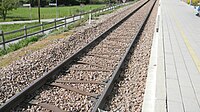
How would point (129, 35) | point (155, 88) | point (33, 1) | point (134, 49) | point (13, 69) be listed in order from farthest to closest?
point (33, 1) → point (129, 35) → point (134, 49) → point (13, 69) → point (155, 88)

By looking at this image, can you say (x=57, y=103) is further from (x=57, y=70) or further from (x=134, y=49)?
(x=134, y=49)

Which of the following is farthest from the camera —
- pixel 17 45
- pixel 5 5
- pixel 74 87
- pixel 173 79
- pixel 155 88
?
pixel 5 5

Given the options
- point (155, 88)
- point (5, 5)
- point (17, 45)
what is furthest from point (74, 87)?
point (5, 5)

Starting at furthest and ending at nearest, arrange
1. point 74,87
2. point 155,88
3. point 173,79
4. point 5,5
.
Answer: point 5,5, point 173,79, point 74,87, point 155,88

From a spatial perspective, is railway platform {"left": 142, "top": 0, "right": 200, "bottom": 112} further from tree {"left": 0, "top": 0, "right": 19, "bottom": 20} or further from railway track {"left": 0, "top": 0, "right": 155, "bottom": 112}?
tree {"left": 0, "top": 0, "right": 19, "bottom": 20}

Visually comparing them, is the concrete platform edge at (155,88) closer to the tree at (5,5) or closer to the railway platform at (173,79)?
the railway platform at (173,79)

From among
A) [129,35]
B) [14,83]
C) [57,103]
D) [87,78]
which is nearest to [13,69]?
[14,83]

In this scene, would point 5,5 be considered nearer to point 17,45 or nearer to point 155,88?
point 17,45

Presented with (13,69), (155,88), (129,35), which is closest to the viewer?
(155,88)

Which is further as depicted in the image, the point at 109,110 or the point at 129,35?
the point at 129,35

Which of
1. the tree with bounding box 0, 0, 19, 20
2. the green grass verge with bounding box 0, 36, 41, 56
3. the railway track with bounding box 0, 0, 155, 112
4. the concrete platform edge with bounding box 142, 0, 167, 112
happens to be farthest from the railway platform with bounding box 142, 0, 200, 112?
the tree with bounding box 0, 0, 19, 20

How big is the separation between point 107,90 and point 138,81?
140 centimetres

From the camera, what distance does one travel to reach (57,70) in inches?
313

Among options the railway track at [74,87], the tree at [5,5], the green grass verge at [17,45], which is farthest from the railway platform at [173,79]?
the tree at [5,5]
